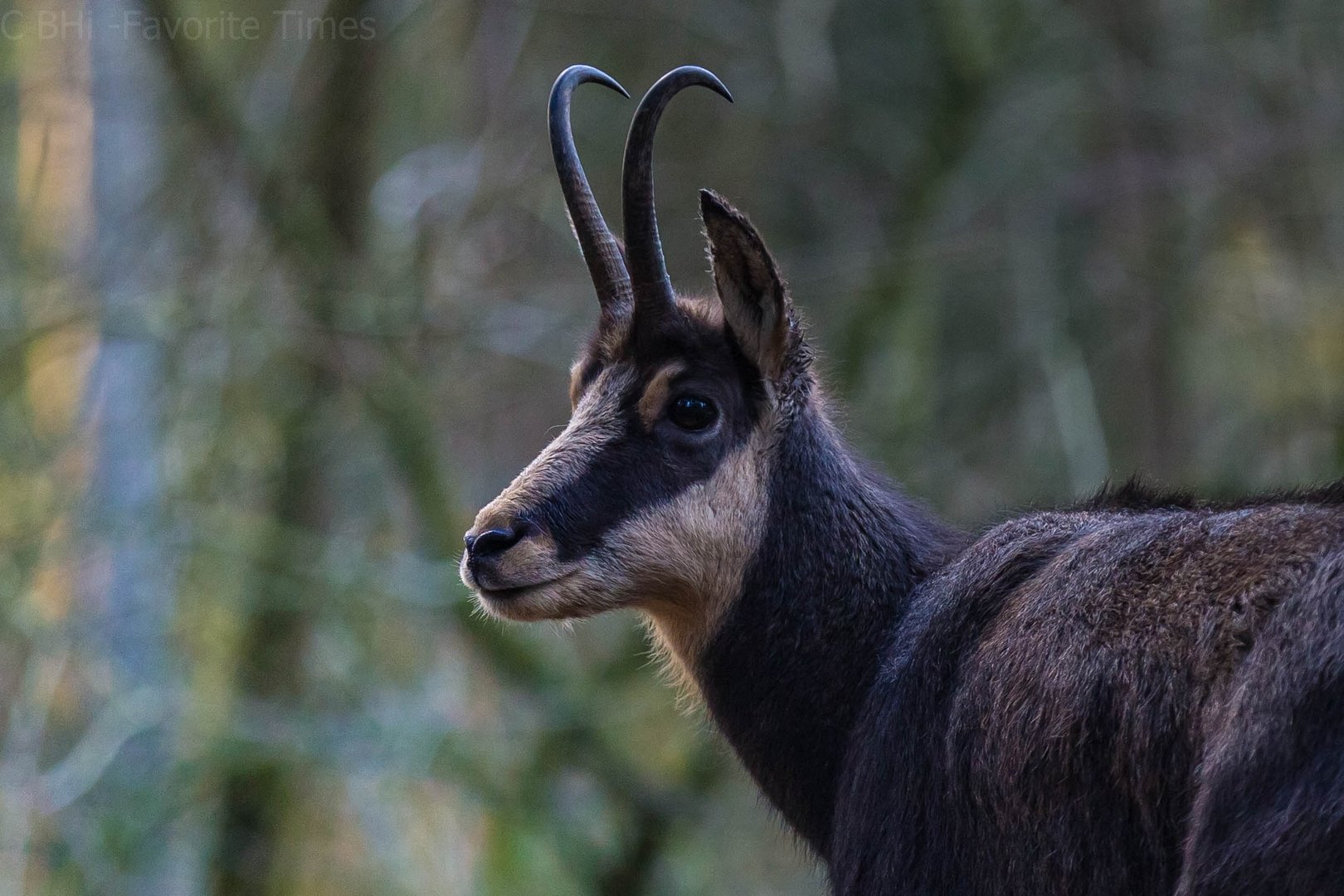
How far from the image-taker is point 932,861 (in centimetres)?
475

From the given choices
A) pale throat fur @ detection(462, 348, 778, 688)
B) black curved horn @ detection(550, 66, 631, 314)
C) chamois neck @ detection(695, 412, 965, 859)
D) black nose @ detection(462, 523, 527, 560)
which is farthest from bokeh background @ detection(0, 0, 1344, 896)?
black nose @ detection(462, 523, 527, 560)

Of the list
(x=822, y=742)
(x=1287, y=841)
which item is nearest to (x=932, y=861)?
(x=822, y=742)

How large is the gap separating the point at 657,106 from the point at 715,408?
110 cm

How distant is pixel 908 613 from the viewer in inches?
219

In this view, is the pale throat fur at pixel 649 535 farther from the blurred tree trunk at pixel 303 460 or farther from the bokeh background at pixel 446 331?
the blurred tree trunk at pixel 303 460

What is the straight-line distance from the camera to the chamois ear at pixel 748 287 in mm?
5574

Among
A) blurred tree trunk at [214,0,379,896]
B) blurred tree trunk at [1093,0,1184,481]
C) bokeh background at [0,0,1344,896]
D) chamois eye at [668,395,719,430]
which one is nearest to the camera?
chamois eye at [668,395,719,430]

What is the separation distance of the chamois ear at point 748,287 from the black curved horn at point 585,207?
1.60 feet

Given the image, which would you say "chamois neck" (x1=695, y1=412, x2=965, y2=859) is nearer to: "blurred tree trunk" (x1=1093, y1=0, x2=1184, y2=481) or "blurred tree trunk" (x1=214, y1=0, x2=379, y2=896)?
"blurred tree trunk" (x1=214, y1=0, x2=379, y2=896)

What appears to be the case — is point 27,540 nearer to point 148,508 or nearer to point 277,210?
point 148,508

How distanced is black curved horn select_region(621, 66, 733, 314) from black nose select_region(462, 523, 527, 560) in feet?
3.24

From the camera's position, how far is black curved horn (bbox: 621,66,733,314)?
5.54 m

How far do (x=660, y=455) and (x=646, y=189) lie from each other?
959 millimetres

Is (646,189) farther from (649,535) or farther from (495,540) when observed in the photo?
(495,540)
